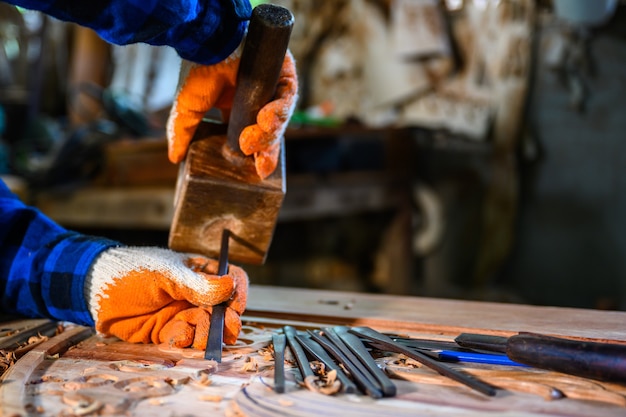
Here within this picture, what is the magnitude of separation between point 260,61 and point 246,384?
75 centimetres

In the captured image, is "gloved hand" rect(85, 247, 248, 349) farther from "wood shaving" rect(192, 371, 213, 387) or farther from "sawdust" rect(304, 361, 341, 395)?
"sawdust" rect(304, 361, 341, 395)

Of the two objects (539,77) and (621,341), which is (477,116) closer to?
(539,77)

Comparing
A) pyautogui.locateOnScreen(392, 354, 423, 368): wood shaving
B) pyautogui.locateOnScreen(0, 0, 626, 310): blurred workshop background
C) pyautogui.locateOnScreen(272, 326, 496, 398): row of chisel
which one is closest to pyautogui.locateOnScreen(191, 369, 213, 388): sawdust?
pyautogui.locateOnScreen(272, 326, 496, 398): row of chisel

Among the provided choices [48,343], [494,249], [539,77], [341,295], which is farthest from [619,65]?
[48,343]

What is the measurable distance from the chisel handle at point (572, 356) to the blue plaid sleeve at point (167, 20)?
945 millimetres

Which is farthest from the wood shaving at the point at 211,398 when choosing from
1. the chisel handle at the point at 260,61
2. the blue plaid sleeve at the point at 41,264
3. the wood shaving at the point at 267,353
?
the chisel handle at the point at 260,61

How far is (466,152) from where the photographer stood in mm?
5266

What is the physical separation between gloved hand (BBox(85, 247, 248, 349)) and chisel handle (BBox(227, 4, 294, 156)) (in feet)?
1.32

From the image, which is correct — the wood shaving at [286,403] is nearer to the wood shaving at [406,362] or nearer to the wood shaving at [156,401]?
the wood shaving at [156,401]

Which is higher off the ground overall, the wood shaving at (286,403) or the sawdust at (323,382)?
the sawdust at (323,382)

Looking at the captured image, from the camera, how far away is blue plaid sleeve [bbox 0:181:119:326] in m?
1.54

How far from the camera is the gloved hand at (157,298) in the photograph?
1.41 meters

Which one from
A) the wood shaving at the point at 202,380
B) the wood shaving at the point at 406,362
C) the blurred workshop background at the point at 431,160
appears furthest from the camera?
the blurred workshop background at the point at 431,160

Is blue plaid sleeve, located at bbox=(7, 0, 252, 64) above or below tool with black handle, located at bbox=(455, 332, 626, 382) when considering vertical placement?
above
